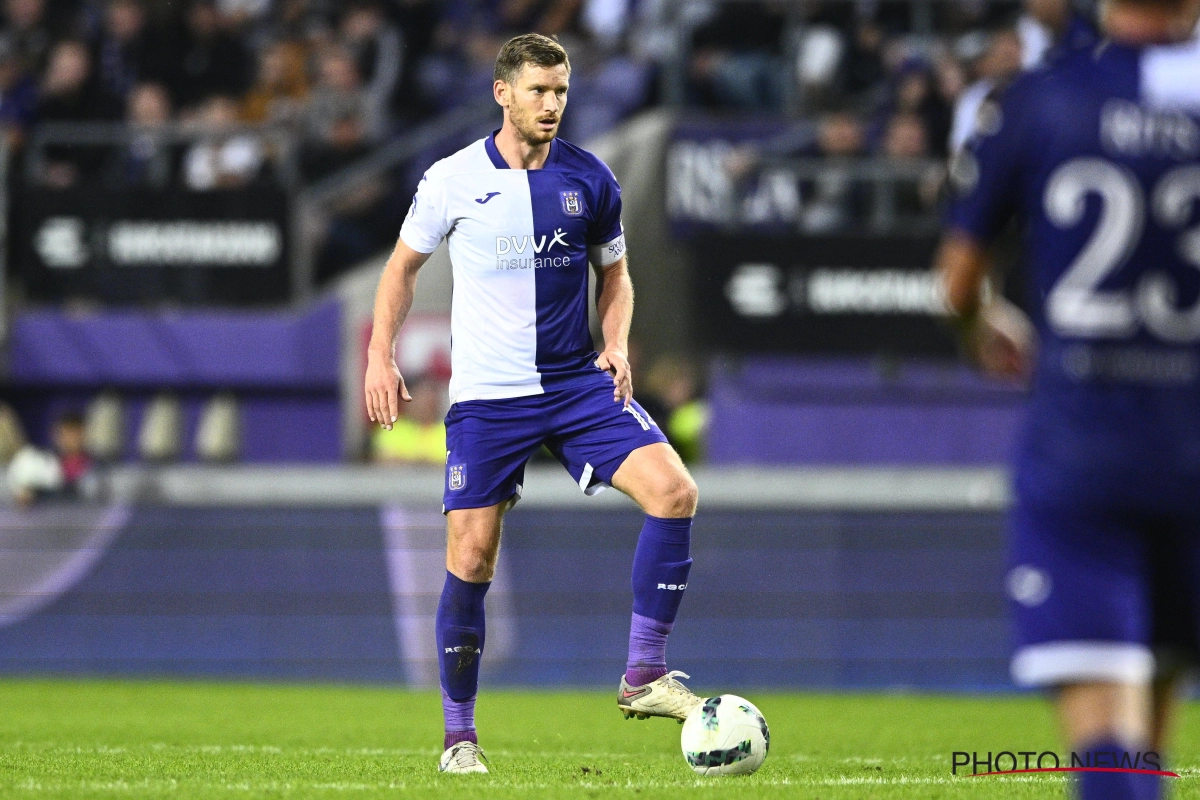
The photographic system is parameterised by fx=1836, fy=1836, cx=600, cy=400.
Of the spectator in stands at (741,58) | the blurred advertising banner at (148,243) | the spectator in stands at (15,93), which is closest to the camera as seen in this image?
the blurred advertising banner at (148,243)

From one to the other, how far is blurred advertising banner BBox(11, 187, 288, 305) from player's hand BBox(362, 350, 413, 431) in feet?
28.1

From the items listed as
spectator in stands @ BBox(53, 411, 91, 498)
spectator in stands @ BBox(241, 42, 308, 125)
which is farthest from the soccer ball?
spectator in stands @ BBox(241, 42, 308, 125)

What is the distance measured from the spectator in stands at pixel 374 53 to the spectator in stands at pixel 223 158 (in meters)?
1.07

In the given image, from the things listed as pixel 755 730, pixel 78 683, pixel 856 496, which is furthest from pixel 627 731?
pixel 78 683

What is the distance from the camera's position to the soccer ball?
19.3 feet

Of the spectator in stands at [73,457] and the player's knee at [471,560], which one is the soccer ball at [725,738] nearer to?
the player's knee at [471,560]

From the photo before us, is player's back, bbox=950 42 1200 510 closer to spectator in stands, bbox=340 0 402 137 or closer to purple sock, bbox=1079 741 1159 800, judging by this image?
purple sock, bbox=1079 741 1159 800

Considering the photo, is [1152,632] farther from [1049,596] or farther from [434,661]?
[434,661]

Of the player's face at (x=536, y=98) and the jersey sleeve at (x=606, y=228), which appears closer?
the player's face at (x=536, y=98)

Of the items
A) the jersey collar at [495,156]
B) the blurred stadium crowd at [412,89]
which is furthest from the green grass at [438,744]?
the blurred stadium crowd at [412,89]

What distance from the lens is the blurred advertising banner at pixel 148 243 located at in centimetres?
1406

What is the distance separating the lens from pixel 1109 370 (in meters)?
3.11

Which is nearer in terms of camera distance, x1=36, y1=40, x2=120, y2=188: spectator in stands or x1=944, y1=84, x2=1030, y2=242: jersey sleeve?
x1=944, y1=84, x2=1030, y2=242: jersey sleeve

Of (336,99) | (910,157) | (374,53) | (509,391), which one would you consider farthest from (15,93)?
(509,391)
